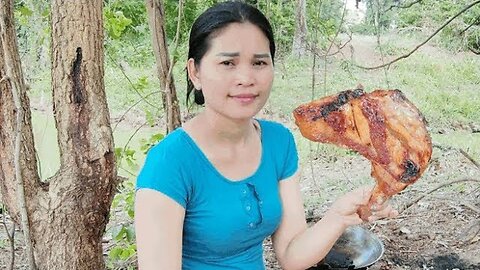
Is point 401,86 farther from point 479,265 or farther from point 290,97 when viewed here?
point 479,265

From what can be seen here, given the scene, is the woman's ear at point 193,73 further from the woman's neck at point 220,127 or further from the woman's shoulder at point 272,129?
the woman's shoulder at point 272,129

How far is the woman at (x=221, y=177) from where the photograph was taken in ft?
4.42

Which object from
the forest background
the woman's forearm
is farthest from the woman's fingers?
the forest background

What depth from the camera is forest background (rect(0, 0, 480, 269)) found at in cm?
276

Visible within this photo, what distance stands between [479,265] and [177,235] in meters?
2.10

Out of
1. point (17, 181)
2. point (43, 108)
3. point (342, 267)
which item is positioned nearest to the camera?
point (17, 181)

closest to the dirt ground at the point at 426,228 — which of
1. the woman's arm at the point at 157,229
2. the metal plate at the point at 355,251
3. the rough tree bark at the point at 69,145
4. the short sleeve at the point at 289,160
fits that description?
the metal plate at the point at 355,251

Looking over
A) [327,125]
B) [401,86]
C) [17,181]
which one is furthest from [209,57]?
[401,86]

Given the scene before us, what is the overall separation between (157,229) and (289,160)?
1.42 ft

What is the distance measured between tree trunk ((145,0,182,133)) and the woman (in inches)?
32.2

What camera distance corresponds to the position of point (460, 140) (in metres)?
5.89

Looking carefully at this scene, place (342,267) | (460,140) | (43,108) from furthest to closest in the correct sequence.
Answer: (43,108) → (460,140) → (342,267)

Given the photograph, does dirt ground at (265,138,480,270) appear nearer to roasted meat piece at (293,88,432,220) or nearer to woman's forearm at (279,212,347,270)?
woman's forearm at (279,212,347,270)

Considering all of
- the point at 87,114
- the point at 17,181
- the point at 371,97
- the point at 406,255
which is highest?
the point at 371,97
